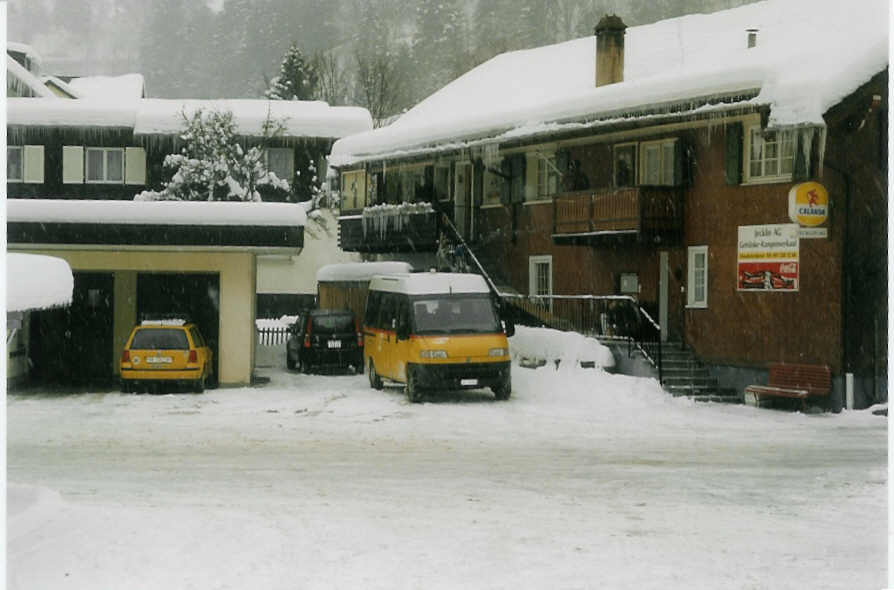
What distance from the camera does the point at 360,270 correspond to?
4222 centimetres

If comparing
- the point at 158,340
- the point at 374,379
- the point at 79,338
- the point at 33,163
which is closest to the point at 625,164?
the point at 374,379

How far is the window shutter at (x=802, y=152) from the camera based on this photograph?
26578mm

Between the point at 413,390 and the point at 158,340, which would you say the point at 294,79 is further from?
the point at 413,390

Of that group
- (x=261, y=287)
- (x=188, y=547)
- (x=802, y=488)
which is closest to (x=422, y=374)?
(x=802, y=488)

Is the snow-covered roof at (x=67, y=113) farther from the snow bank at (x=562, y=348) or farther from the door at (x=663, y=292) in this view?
the door at (x=663, y=292)

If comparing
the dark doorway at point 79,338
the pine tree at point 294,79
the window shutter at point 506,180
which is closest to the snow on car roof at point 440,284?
the dark doorway at point 79,338

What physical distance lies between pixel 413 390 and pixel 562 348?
4992mm

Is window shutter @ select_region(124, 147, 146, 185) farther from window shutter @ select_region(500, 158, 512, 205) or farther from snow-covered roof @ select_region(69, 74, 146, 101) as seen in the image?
window shutter @ select_region(500, 158, 512, 205)

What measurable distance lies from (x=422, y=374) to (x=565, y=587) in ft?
48.9

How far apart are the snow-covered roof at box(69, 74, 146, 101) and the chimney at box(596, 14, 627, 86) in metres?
26.7

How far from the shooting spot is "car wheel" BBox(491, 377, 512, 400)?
25.3 metres

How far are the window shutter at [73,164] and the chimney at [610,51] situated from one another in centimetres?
2029

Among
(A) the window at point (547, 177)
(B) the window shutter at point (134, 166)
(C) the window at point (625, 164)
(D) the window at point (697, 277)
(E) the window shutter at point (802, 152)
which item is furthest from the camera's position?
(B) the window shutter at point (134, 166)

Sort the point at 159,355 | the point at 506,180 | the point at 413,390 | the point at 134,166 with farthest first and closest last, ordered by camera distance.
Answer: the point at 134,166
the point at 506,180
the point at 159,355
the point at 413,390
